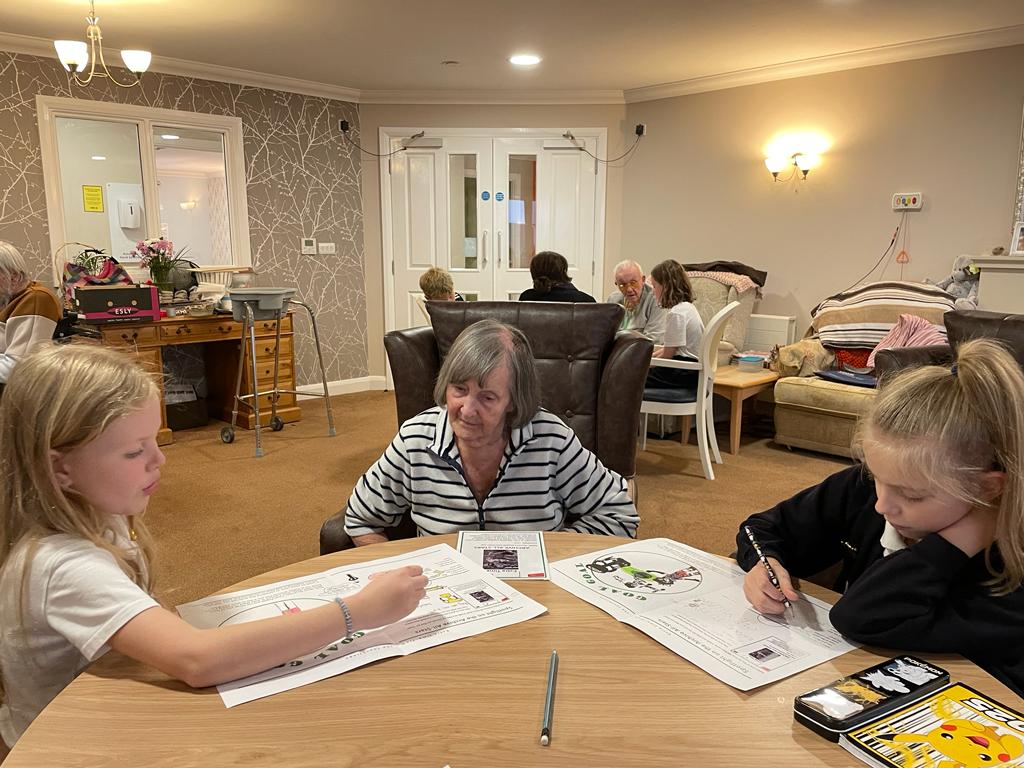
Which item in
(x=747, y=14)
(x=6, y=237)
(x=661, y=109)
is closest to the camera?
(x=747, y=14)

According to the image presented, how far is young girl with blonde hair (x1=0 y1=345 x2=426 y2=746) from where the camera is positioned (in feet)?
2.97

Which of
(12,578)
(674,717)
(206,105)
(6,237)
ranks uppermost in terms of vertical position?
(206,105)

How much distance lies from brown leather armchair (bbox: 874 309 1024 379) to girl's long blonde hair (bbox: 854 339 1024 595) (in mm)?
1649

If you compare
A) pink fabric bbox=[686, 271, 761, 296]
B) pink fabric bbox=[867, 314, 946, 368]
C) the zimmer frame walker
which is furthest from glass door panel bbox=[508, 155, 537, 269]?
pink fabric bbox=[867, 314, 946, 368]

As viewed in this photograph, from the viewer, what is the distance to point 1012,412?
927 mm

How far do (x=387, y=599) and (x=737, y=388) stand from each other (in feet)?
12.5

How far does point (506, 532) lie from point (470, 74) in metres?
4.81

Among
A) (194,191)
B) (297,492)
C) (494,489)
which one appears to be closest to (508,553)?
(494,489)

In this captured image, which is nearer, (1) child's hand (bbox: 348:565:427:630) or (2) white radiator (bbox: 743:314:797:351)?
(1) child's hand (bbox: 348:565:427:630)

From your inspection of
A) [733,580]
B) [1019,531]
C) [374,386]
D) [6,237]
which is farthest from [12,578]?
[374,386]

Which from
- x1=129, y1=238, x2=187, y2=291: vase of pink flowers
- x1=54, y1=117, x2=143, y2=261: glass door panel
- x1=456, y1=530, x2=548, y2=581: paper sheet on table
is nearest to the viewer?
x1=456, y1=530, x2=548, y2=581: paper sheet on table

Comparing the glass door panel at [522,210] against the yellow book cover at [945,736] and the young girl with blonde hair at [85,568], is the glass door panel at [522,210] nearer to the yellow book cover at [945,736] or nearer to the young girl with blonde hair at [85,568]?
the young girl with blonde hair at [85,568]

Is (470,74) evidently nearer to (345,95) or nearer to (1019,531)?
(345,95)

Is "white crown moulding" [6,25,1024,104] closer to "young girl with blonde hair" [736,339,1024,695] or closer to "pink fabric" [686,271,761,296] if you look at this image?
"pink fabric" [686,271,761,296]
